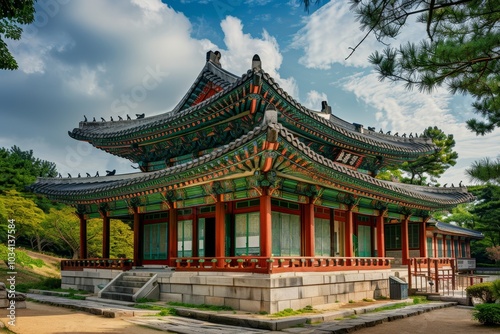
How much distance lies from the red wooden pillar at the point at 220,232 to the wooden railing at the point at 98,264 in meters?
6.57

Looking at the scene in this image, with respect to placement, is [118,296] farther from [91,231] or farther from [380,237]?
[91,231]

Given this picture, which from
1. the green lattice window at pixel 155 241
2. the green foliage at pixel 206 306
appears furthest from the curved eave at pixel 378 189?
the green lattice window at pixel 155 241

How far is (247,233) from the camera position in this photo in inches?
719

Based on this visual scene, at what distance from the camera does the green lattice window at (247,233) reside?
1792 centimetres

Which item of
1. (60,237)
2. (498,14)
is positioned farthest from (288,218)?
(60,237)

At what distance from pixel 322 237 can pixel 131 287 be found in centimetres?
857

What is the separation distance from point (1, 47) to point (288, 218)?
38.1 ft

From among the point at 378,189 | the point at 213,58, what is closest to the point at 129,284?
the point at 378,189

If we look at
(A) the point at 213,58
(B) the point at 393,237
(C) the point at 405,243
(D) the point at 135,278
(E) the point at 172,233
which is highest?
(A) the point at 213,58

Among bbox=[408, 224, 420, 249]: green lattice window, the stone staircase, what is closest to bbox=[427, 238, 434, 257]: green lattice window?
bbox=[408, 224, 420, 249]: green lattice window

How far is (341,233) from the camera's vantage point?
22.5 metres

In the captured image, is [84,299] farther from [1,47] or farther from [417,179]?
[417,179]

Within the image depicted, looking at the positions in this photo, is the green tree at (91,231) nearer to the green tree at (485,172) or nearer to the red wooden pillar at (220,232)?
the red wooden pillar at (220,232)

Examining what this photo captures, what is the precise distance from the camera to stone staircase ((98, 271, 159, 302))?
60.2 ft
